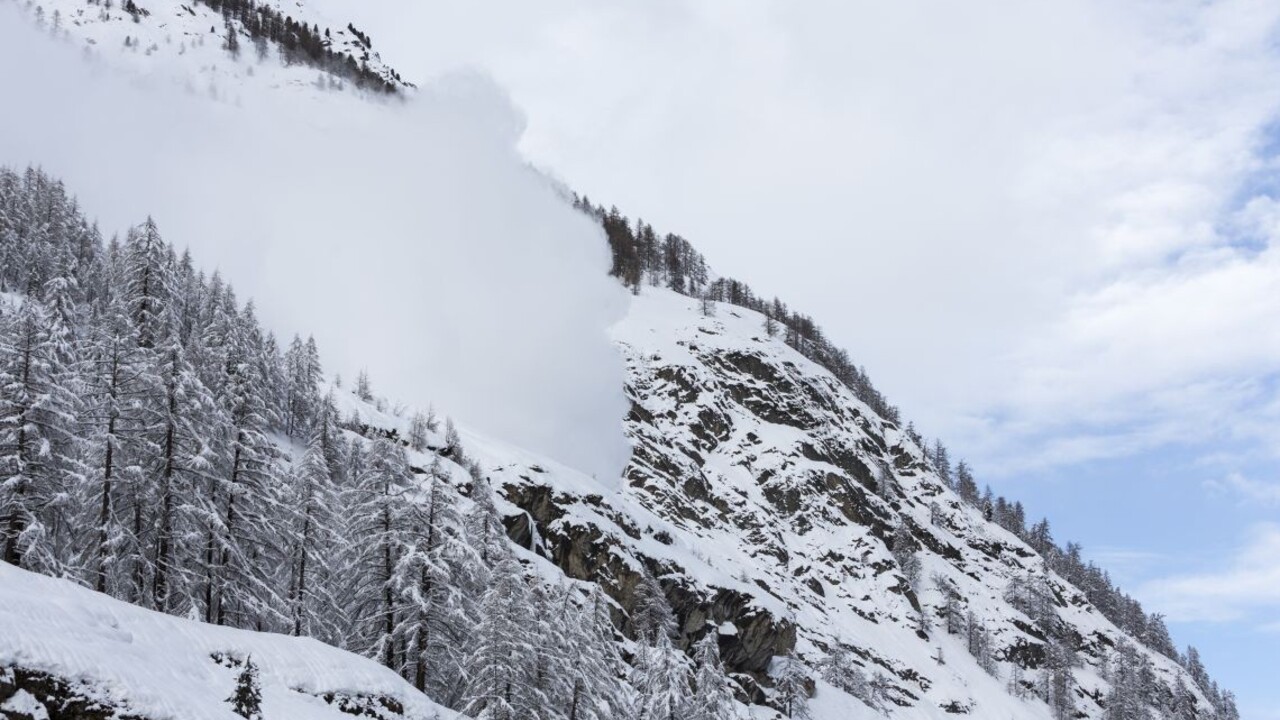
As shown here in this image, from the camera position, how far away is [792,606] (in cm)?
9512

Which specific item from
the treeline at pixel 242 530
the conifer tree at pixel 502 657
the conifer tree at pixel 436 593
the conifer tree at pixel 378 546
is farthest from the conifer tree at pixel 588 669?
the conifer tree at pixel 378 546

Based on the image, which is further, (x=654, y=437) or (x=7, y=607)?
(x=654, y=437)

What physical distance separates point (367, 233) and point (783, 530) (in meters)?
96.9

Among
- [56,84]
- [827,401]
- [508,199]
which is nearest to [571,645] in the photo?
[827,401]

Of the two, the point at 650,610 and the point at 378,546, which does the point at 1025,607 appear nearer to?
the point at 650,610

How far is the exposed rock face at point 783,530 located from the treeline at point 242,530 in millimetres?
25469

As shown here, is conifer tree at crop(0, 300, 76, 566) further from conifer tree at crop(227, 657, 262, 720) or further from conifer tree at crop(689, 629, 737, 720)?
conifer tree at crop(689, 629, 737, 720)

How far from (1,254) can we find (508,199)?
382 feet

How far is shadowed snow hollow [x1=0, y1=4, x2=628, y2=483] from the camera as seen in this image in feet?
399

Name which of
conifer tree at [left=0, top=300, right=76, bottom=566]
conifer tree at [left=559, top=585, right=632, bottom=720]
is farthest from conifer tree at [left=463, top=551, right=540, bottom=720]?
conifer tree at [left=0, top=300, right=76, bottom=566]

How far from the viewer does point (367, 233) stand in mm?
158875

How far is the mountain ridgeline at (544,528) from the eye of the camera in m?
28.7

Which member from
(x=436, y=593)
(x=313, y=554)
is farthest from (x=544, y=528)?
(x=436, y=593)

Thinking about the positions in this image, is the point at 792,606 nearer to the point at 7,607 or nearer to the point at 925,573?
the point at 925,573
